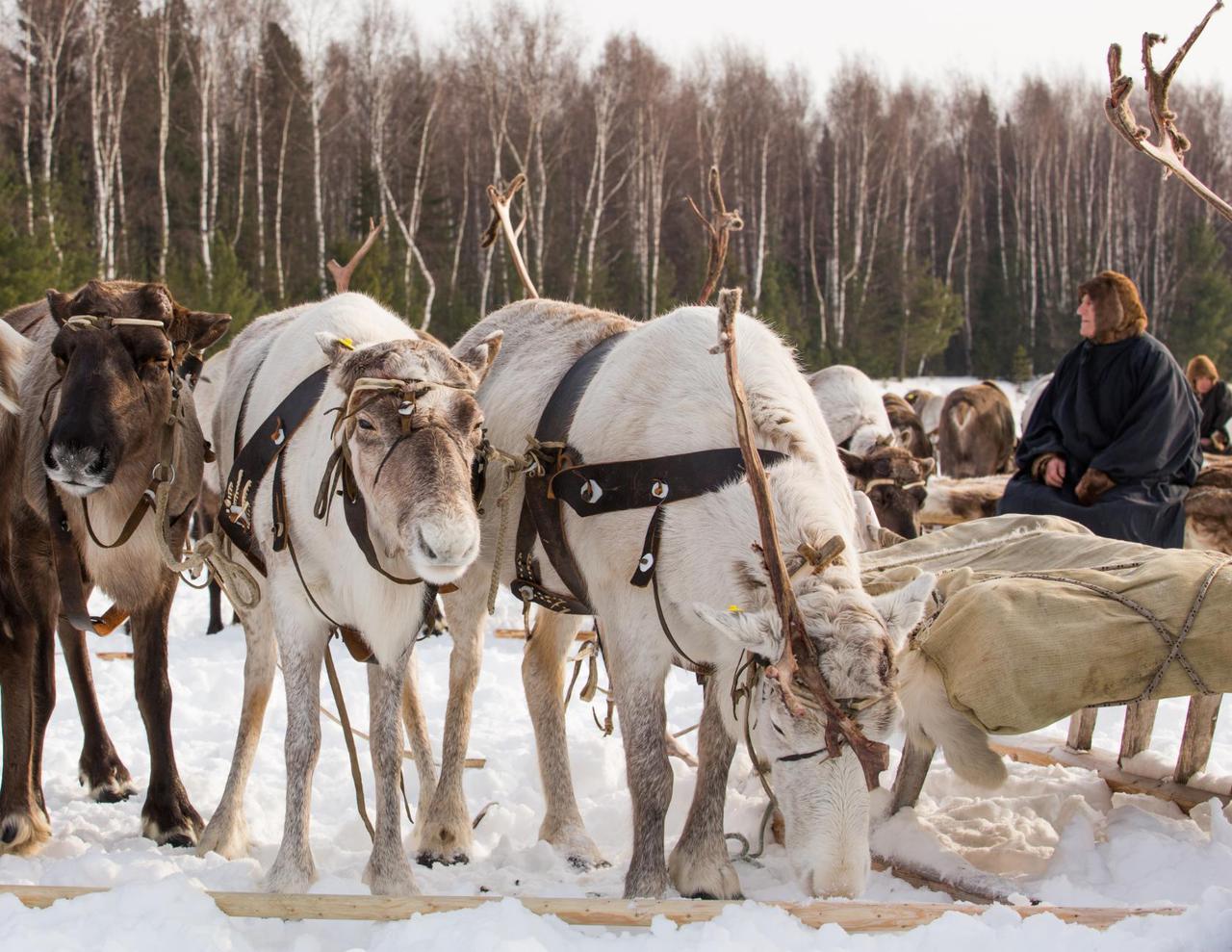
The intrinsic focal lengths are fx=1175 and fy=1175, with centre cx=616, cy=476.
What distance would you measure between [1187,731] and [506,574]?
2.57 meters

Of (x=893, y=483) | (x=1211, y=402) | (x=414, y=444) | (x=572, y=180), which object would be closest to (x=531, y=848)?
(x=414, y=444)

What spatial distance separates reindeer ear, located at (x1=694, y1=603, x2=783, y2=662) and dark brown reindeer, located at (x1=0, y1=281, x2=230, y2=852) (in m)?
2.14

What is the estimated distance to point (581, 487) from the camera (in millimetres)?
3760

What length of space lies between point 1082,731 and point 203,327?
394cm

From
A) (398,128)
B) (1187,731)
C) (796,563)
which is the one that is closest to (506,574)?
(796,563)

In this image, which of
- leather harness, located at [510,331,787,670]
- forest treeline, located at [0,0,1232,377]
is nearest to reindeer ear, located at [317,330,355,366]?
leather harness, located at [510,331,787,670]

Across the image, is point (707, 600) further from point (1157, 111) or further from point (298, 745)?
point (1157, 111)

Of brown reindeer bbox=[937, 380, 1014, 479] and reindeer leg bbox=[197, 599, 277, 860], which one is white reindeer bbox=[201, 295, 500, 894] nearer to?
reindeer leg bbox=[197, 599, 277, 860]

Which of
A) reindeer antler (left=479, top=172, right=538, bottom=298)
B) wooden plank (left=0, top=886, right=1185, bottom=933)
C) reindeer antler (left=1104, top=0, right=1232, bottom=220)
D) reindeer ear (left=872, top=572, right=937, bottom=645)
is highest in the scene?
reindeer antler (left=1104, top=0, right=1232, bottom=220)

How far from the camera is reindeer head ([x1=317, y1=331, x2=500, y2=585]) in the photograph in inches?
121

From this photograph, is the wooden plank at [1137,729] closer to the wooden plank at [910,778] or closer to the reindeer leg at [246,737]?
the wooden plank at [910,778]

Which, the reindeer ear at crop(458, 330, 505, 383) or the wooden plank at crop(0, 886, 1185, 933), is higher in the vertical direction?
the reindeer ear at crop(458, 330, 505, 383)

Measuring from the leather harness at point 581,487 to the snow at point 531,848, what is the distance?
98cm

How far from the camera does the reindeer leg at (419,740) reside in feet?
14.7
